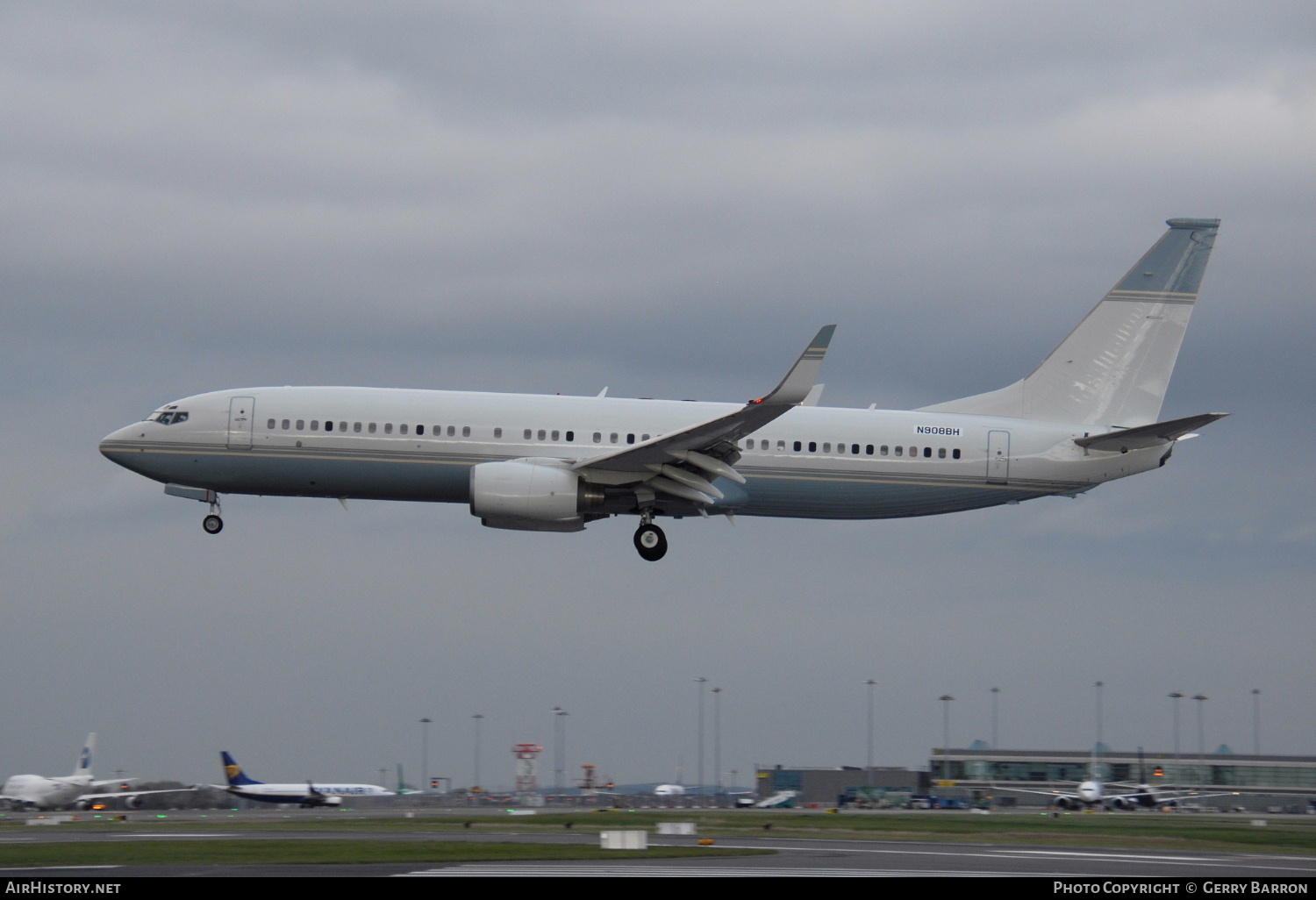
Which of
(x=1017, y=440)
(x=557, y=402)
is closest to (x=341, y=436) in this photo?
(x=557, y=402)

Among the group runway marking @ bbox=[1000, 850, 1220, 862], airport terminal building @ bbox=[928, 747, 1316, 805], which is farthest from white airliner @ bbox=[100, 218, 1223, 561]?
airport terminal building @ bbox=[928, 747, 1316, 805]

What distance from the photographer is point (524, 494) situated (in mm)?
37562

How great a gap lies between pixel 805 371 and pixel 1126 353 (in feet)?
47.4

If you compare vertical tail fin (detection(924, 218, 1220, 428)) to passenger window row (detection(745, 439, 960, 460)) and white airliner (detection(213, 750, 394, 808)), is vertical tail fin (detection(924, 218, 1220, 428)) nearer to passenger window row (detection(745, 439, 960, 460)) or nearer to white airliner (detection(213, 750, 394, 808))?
passenger window row (detection(745, 439, 960, 460))

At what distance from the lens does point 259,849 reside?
104 ft

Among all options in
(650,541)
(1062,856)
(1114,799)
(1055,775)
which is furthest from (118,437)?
(1055,775)

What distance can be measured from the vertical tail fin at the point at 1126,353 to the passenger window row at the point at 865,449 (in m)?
2.88

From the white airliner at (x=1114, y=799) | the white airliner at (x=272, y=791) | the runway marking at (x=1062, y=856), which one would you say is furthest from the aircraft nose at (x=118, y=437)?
the white airliner at (x=1114, y=799)

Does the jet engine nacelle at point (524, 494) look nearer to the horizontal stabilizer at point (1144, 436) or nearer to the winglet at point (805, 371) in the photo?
the winglet at point (805, 371)

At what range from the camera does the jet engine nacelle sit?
3741 centimetres

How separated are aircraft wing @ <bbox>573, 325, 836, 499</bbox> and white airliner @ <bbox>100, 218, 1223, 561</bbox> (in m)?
0.08

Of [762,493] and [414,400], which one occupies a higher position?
[414,400]
